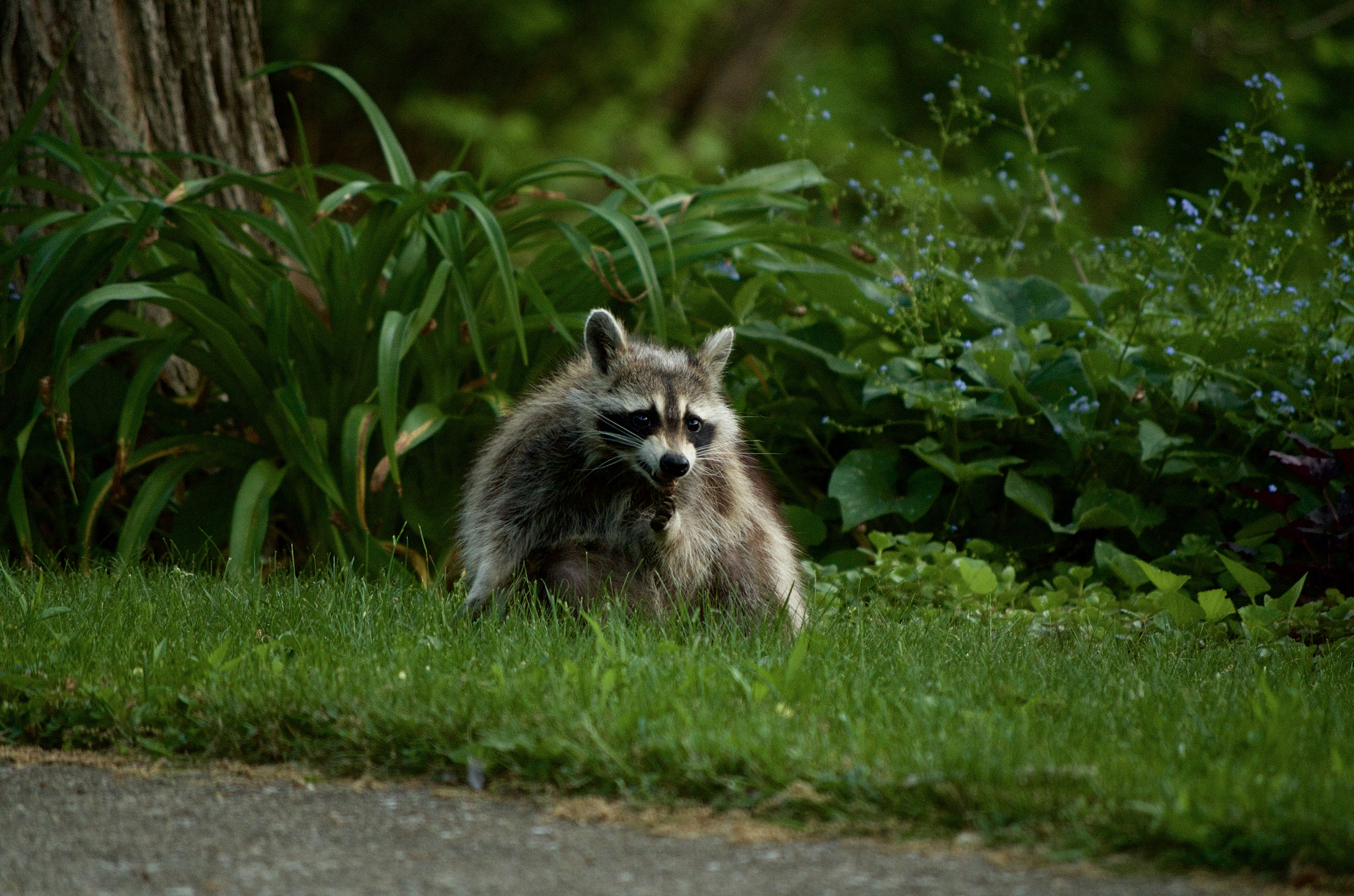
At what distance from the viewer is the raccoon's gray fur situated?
165 inches

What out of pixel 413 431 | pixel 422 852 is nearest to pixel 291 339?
pixel 413 431

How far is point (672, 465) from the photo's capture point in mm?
3973

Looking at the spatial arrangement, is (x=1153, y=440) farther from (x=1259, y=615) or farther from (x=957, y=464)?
(x=1259, y=615)

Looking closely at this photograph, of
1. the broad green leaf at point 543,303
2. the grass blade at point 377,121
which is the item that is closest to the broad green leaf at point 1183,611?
the broad green leaf at point 543,303

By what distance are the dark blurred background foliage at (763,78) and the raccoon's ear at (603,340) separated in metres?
8.19

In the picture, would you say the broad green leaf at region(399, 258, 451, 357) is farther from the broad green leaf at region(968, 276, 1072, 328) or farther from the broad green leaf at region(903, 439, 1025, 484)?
the broad green leaf at region(968, 276, 1072, 328)

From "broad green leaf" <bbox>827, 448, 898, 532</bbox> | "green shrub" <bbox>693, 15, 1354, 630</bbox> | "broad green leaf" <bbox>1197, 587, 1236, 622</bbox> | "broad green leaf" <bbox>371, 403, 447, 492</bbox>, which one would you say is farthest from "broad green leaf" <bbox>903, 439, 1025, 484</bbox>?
"broad green leaf" <bbox>371, 403, 447, 492</bbox>

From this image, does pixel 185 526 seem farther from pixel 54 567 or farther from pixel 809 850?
pixel 809 850

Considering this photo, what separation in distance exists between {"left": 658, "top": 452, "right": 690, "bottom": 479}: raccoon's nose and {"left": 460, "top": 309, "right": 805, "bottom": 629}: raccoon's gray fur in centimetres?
8

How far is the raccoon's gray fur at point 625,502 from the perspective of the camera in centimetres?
418

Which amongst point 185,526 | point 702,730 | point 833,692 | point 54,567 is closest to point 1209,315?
point 833,692

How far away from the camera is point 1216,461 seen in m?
5.44

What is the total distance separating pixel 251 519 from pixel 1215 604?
321 centimetres

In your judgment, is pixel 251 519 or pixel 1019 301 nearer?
pixel 251 519
